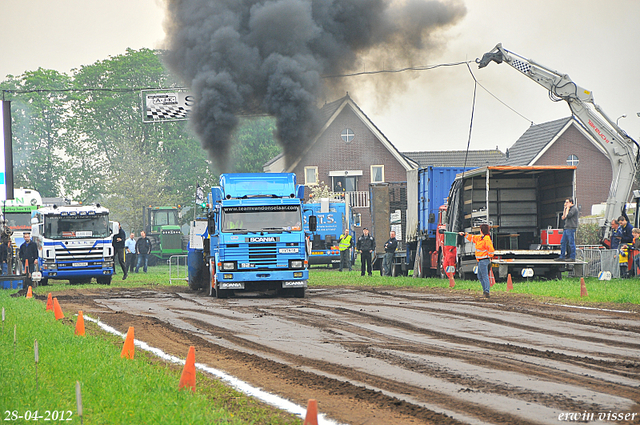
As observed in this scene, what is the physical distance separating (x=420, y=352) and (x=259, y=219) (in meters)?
10.7

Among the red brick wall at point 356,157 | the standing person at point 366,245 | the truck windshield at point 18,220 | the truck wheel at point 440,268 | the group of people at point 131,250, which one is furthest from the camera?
the red brick wall at point 356,157

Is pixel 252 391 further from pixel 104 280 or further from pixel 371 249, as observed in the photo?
pixel 371 249

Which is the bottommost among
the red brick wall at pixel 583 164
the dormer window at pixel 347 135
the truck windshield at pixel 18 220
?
the truck windshield at pixel 18 220

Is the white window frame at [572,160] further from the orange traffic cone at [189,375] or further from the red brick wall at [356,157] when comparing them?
the orange traffic cone at [189,375]

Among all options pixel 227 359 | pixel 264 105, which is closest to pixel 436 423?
pixel 227 359

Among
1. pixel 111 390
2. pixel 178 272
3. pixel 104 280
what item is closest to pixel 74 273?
pixel 104 280

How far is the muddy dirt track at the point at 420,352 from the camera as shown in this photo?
658cm

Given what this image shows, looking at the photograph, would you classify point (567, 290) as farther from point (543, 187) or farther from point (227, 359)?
point (227, 359)

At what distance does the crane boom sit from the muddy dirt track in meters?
6.79

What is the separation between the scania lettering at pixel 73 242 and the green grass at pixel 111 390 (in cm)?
1659

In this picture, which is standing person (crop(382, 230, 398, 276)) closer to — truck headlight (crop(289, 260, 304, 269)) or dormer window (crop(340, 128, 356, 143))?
truck headlight (crop(289, 260, 304, 269))

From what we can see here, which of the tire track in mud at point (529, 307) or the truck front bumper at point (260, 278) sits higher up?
the truck front bumper at point (260, 278)

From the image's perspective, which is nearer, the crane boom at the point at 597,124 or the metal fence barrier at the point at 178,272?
the crane boom at the point at 597,124

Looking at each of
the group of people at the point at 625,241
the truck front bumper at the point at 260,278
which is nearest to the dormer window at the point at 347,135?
the group of people at the point at 625,241
